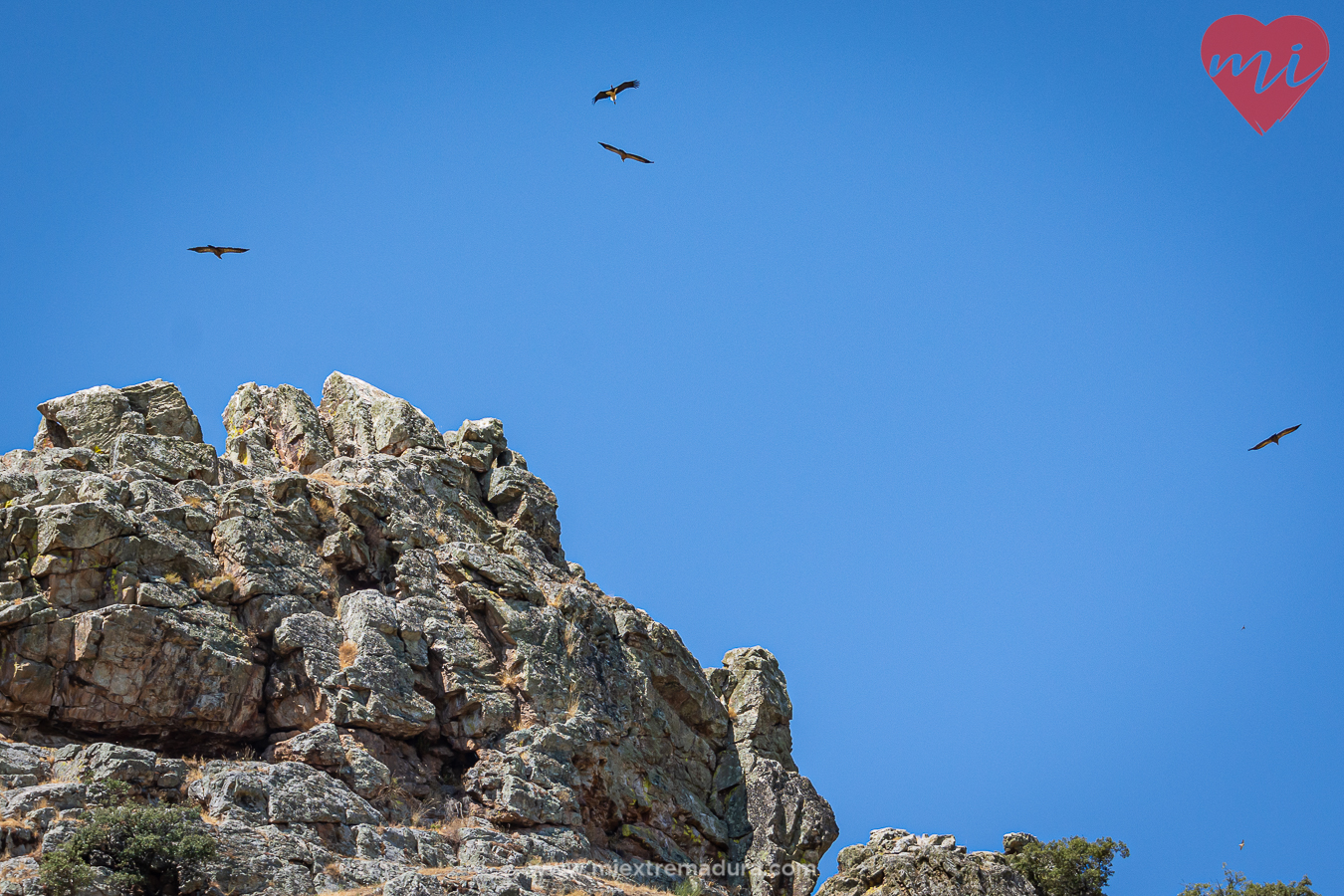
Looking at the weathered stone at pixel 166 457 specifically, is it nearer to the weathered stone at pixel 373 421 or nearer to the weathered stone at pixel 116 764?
the weathered stone at pixel 373 421

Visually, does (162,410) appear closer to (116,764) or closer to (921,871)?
(116,764)

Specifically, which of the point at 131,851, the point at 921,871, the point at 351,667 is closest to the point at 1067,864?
the point at 921,871

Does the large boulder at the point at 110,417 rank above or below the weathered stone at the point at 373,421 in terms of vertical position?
below

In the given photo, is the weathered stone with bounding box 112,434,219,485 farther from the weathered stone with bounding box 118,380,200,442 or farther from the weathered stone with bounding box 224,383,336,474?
the weathered stone with bounding box 224,383,336,474

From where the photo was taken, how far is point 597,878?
4103 cm

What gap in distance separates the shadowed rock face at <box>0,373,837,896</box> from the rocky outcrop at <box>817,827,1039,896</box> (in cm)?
686

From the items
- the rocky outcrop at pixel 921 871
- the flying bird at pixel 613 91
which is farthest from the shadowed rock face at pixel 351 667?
the flying bird at pixel 613 91

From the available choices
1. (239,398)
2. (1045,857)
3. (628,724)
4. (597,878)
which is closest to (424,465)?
(239,398)

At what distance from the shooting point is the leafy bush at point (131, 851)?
3288 cm

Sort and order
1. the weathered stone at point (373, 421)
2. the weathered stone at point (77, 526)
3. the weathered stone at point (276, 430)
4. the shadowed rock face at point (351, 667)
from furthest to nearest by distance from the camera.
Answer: the weathered stone at point (373, 421), the weathered stone at point (276, 430), the weathered stone at point (77, 526), the shadowed rock face at point (351, 667)

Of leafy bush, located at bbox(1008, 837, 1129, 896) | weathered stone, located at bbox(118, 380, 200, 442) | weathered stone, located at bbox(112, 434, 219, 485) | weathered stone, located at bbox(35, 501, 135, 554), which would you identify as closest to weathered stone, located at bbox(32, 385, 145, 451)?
weathered stone, located at bbox(118, 380, 200, 442)

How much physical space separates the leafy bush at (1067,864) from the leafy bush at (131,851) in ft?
92.3

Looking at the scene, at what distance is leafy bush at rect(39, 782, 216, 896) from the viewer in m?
32.9

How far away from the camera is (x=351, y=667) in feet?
148
